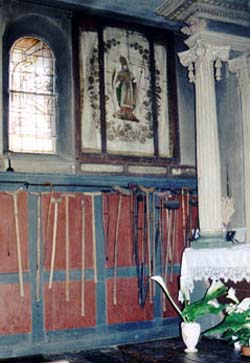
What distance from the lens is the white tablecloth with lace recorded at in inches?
239

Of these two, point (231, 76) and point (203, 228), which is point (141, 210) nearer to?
point (203, 228)

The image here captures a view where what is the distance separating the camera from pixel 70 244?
23.3ft

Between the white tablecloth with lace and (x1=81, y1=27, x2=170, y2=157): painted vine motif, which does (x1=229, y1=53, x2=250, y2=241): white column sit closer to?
(x1=81, y1=27, x2=170, y2=157): painted vine motif

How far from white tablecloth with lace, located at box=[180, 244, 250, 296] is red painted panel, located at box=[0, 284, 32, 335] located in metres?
2.05

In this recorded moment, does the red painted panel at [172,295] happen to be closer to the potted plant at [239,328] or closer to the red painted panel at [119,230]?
the red painted panel at [119,230]

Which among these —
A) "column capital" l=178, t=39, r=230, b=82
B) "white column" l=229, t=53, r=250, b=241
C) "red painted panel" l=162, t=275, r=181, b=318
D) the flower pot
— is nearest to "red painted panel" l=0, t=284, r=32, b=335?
"red painted panel" l=162, t=275, r=181, b=318

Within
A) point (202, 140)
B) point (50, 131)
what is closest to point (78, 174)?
point (50, 131)

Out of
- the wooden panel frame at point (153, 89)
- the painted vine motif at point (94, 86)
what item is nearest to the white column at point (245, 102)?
the wooden panel frame at point (153, 89)

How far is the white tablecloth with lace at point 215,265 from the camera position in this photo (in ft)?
19.9

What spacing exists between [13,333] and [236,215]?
3.79 m

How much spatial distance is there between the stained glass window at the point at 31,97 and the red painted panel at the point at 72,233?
2.87ft

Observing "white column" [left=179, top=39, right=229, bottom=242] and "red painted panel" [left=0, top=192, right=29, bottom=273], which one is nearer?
"red painted panel" [left=0, top=192, right=29, bottom=273]

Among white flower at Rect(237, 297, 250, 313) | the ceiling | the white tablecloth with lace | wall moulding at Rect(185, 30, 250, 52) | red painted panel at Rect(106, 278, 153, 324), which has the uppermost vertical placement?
the ceiling

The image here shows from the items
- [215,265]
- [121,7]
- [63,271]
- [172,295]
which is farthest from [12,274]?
[121,7]
